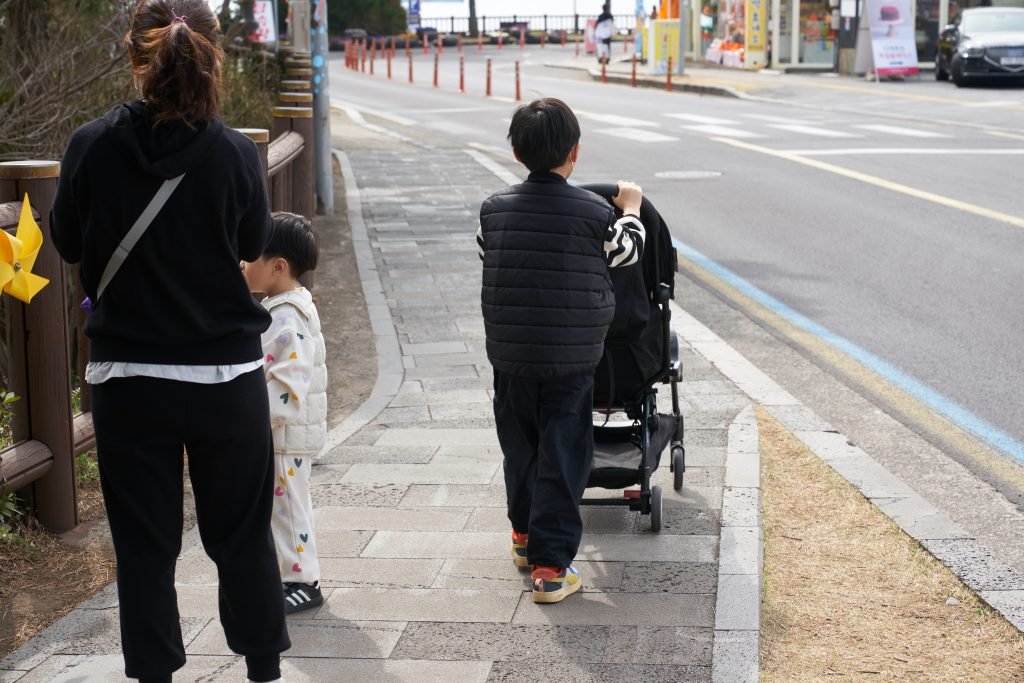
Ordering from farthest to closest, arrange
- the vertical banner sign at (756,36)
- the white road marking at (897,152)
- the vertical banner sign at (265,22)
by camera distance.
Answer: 1. the vertical banner sign at (756,36)
2. the vertical banner sign at (265,22)
3. the white road marking at (897,152)

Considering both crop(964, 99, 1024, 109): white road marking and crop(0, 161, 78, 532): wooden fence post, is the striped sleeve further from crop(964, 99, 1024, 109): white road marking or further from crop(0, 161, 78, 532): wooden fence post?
crop(964, 99, 1024, 109): white road marking

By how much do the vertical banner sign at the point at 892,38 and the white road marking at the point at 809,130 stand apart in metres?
11.5

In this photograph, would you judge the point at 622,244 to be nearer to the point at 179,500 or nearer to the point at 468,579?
the point at 468,579

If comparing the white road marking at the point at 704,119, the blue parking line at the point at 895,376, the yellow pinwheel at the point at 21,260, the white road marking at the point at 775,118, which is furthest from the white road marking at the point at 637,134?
the yellow pinwheel at the point at 21,260

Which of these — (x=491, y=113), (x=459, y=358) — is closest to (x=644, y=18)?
(x=491, y=113)

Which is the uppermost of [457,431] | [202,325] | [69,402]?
[202,325]

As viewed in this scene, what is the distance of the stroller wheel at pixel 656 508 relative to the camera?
4469 mm

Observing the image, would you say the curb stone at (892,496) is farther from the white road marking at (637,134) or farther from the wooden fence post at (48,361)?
the white road marking at (637,134)

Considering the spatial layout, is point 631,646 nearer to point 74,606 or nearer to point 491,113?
point 74,606

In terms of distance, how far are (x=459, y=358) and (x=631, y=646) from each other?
151 inches

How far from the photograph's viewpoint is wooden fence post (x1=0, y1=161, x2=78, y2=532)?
4465mm

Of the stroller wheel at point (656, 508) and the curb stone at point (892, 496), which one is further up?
the stroller wheel at point (656, 508)

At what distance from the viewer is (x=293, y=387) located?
3801mm

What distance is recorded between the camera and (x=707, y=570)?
13.7 ft
